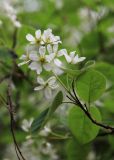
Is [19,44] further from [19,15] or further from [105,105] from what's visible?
[19,15]

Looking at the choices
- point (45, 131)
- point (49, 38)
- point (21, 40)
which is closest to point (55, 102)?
point (49, 38)

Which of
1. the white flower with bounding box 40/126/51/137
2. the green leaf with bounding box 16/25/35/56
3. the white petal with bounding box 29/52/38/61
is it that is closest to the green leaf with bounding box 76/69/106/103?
the white petal with bounding box 29/52/38/61

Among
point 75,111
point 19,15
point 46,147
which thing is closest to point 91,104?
point 75,111

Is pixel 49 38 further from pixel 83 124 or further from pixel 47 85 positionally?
pixel 83 124

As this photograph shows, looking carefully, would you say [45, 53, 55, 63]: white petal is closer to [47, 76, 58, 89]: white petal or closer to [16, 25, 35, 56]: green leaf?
[47, 76, 58, 89]: white petal

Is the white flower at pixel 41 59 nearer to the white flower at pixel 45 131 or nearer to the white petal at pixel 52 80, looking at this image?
the white petal at pixel 52 80

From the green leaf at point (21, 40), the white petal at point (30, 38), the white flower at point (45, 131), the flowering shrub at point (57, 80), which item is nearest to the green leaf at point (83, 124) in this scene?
the flowering shrub at point (57, 80)
